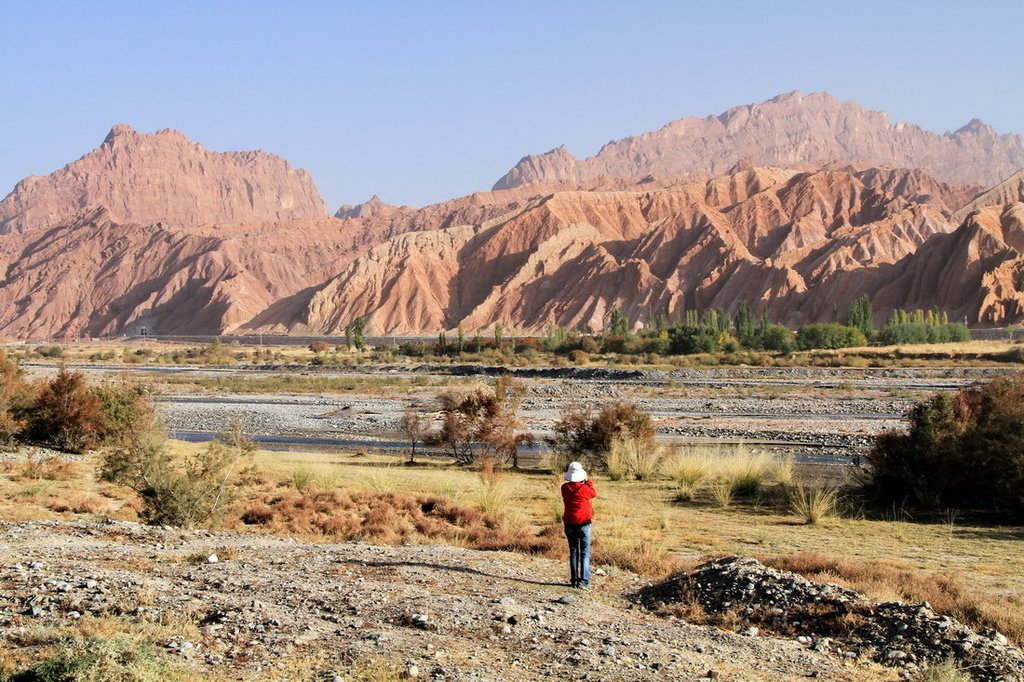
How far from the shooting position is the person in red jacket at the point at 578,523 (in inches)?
431

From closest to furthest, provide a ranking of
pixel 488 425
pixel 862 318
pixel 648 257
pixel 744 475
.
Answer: pixel 744 475, pixel 488 425, pixel 862 318, pixel 648 257

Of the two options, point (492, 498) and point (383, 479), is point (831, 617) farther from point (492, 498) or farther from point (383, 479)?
point (383, 479)

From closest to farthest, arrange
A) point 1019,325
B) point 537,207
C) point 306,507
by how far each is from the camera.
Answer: point 306,507 < point 1019,325 < point 537,207

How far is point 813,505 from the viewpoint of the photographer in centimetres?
1706

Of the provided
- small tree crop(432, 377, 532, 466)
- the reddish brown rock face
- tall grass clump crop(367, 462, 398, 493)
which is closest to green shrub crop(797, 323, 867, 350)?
the reddish brown rock face

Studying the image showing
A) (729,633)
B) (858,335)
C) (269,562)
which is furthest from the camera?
(858,335)

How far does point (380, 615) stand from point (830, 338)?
3122 inches

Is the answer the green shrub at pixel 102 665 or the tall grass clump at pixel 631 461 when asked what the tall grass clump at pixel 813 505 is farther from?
the green shrub at pixel 102 665

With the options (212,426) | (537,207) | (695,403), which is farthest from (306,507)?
(537,207)

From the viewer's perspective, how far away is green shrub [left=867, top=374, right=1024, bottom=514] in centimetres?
1709

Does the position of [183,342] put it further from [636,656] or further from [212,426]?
[636,656]

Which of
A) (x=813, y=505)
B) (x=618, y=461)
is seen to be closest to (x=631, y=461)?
(x=618, y=461)

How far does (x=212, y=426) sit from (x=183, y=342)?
11484 cm

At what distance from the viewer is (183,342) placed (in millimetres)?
148625
